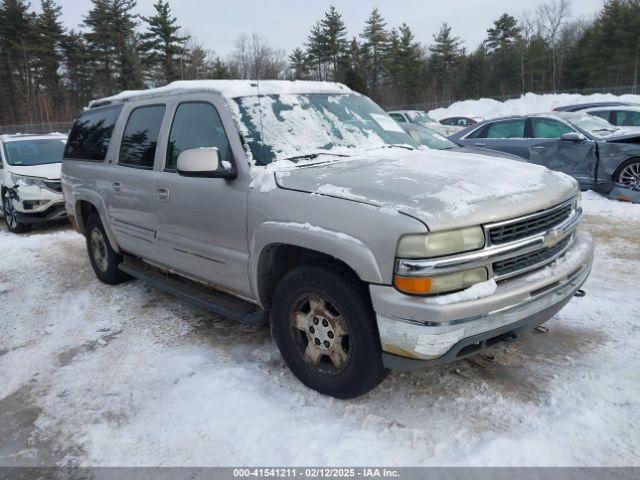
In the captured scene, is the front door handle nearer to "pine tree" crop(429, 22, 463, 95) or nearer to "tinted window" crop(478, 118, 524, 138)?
"tinted window" crop(478, 118, 524, 138)

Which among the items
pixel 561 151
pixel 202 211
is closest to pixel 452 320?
pixel 202 211

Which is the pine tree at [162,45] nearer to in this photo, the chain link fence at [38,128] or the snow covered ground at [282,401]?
the chain link fence at [38,128]

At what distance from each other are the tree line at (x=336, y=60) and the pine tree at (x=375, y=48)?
4.6 inches

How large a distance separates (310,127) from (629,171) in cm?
705

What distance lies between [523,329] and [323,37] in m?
54.5

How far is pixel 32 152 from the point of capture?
10203mm

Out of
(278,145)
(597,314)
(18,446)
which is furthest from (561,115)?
(18,446)

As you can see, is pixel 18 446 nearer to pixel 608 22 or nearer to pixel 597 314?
pixel 597 314

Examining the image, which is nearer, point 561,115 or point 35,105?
point 561,115

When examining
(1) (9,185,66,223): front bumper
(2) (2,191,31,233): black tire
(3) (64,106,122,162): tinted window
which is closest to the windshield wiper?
(3) (64,106,122,162): tinted window

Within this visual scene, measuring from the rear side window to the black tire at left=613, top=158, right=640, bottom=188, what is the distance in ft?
6.21

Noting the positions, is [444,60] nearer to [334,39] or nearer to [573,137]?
[334,39]

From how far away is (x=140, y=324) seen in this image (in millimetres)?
4531

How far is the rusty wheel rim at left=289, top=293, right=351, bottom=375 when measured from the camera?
2914 millimetres
